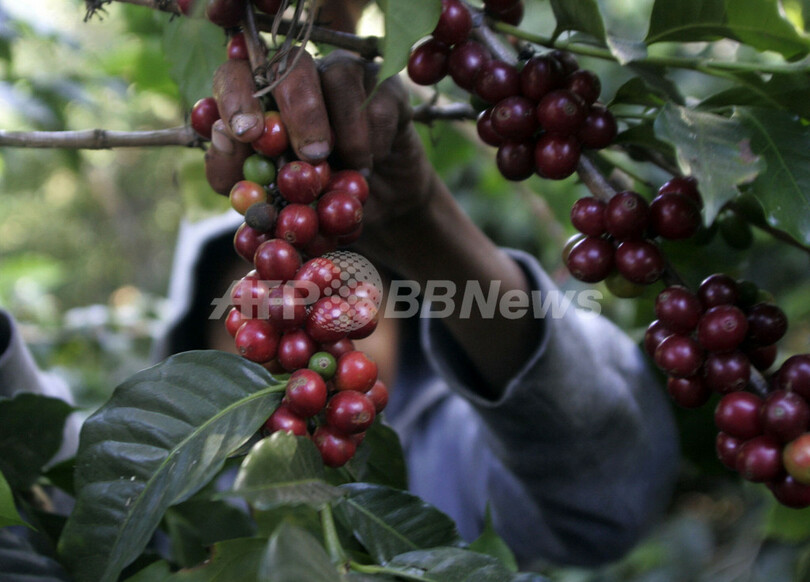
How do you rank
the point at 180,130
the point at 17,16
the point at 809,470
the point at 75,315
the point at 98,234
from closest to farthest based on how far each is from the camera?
the point at 809,470 < the point at 180,130 < the point at 17,16 < the point at 75,315 < the point at 98,234

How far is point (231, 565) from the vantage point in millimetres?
366

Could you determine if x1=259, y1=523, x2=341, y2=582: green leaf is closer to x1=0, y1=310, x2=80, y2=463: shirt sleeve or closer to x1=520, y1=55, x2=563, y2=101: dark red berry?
x1=520, y1=55, x2=563, y2=101: dark red berry

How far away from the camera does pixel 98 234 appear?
17.3ft

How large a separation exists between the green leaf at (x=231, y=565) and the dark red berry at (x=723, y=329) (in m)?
0.28

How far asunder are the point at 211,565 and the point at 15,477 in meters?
0.26

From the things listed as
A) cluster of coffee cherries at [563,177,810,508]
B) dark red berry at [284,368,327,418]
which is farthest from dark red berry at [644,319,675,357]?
dark red berry at [284,368,327,418]

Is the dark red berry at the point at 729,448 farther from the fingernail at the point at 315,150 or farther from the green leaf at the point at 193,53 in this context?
the green leaf at the point at 193,53

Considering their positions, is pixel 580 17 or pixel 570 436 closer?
pixel 580 17

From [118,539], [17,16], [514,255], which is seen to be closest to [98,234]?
[17,16]

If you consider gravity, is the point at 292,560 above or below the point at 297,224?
below

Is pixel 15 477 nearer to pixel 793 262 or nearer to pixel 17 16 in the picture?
pixel 17 16

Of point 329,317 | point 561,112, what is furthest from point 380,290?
point 561,112

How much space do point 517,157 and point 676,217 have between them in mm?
115

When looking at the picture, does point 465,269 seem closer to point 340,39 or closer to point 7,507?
point 340,39
